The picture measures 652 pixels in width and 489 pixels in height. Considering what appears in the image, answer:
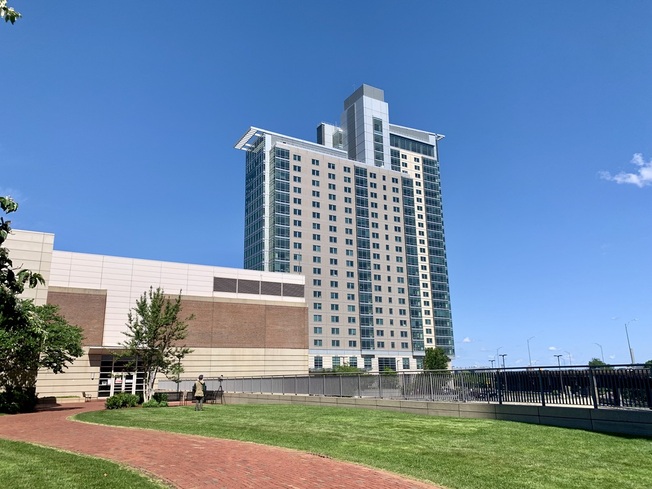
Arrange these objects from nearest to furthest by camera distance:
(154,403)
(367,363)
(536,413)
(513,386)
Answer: (536,413) < (513,386) < (154,403) < (367,363)

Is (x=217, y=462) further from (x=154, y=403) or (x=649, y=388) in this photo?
(x=154, y=403)

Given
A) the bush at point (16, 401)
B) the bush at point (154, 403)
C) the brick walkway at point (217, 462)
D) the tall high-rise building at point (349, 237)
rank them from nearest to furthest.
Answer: the brick walkway at point (217, 462) < the bush at point (16, 401) < the bush at point (154, 403) < the tall high-rise building at point (349, 237)

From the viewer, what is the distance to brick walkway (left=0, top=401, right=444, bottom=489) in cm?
941

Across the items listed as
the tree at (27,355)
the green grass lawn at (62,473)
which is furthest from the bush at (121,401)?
the green grass lawn at (62,473)

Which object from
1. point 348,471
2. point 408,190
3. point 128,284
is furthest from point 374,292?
point 348,471

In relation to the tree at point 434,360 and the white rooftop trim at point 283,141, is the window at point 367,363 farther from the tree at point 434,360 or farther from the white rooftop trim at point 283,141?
the white rooftop trim at point 283,141

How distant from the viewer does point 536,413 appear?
670 inches

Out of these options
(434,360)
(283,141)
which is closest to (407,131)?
(283,141)

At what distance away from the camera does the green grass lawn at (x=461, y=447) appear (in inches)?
387

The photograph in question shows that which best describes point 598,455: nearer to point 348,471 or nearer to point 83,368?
point 348,471

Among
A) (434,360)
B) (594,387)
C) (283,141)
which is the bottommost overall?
(594,387)

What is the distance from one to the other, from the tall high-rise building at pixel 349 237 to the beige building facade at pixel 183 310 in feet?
137

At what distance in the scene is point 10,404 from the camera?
2884 centimetres

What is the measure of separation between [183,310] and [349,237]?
6488 centimetres
